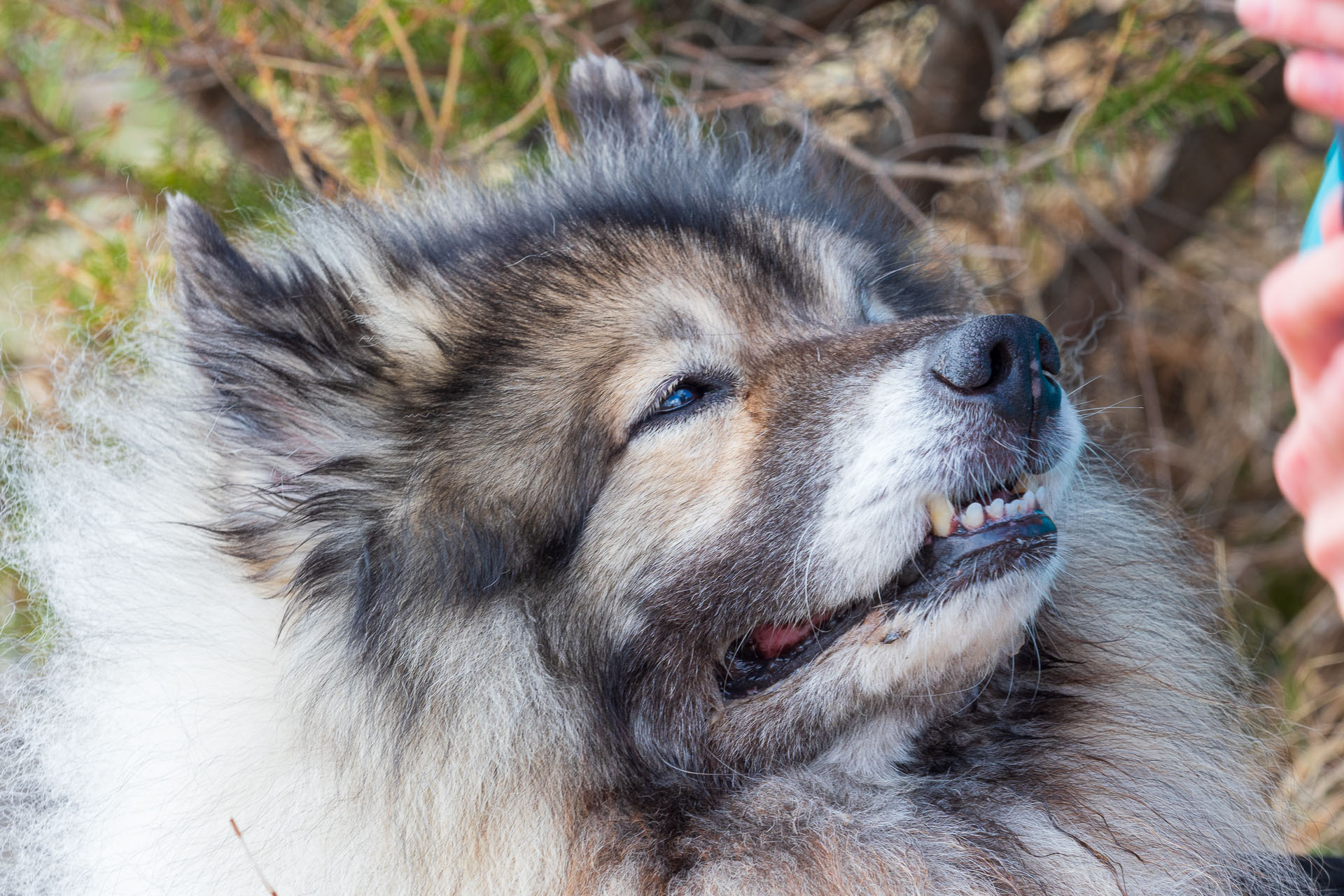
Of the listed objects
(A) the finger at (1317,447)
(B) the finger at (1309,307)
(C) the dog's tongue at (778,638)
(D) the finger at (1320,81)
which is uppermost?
(D) the finger at (1320,81)

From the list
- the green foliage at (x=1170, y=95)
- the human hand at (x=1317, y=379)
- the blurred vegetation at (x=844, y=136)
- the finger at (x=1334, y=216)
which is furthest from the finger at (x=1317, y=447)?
the green foliage at (x=1170, y=95)

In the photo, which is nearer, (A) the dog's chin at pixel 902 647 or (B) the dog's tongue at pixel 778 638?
(A) the dog's chin at pixel 902 647

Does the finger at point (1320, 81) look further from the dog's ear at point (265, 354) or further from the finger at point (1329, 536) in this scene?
the dog's ear at point (265, 354)

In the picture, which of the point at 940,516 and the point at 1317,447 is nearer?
the point at 1317,447

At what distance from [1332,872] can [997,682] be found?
1016 mm

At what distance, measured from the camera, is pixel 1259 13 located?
943 millimetres

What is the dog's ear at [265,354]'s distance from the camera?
199cm

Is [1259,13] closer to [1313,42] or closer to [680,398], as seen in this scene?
[1313,42]

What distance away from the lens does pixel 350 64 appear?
3.60 meters

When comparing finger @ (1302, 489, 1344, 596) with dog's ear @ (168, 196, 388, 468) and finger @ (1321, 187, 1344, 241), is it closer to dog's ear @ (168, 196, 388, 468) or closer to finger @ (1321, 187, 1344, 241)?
finger @ (1321, 187, 1344, 241)

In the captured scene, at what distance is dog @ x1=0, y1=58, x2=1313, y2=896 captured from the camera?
6.32 ft

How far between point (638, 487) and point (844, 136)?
3.16m

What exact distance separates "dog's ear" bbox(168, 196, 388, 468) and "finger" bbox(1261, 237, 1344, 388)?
1.51 meters

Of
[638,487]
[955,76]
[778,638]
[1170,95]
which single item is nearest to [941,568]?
[778,638]
